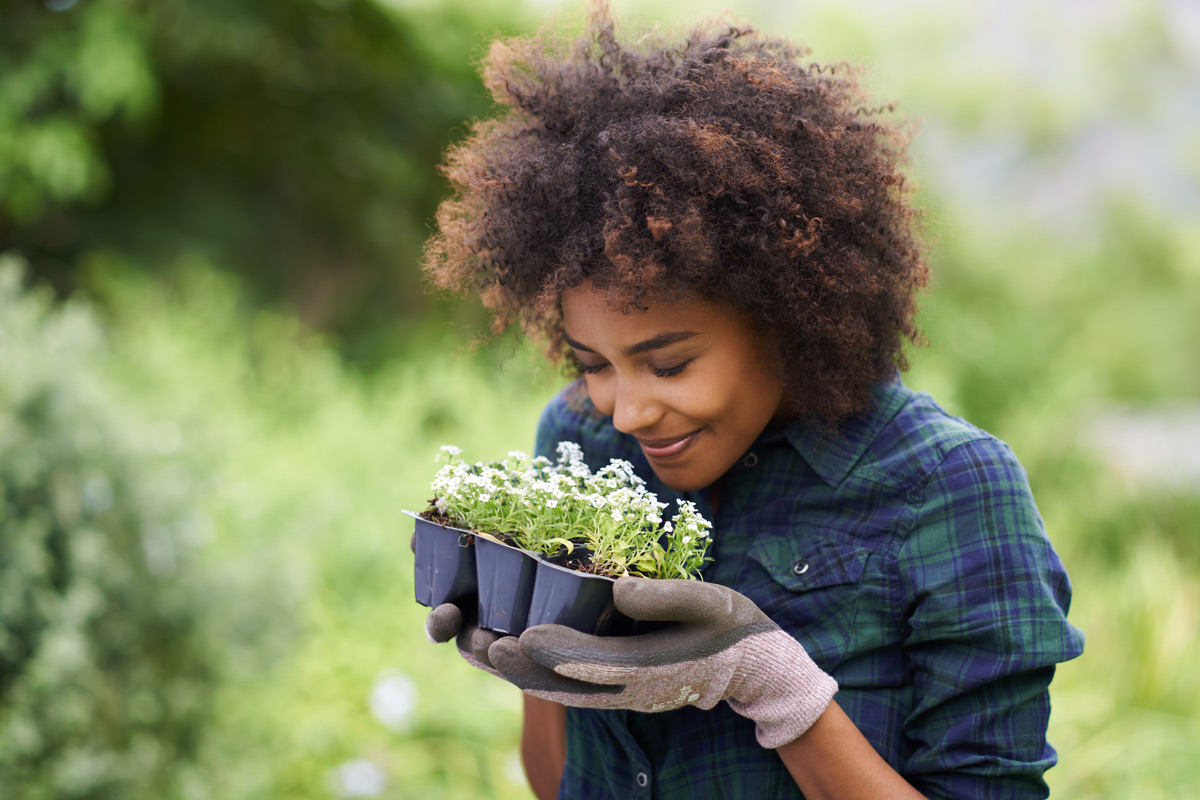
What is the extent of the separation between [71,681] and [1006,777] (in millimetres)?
2347

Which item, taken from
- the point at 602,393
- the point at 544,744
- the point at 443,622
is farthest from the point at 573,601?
the point at 544,744

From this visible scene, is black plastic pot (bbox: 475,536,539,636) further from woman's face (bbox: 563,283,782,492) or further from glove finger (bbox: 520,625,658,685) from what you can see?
woman's face (bbox: 563,283,782,492)

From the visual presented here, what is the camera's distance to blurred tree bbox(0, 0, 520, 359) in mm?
4797

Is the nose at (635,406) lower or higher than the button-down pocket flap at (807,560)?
higher

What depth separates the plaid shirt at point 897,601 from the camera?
1129 mm

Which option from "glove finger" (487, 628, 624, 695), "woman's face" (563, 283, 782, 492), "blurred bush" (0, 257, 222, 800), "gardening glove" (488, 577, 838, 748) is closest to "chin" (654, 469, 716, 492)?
"woman's face" (563, 283, 782, 492)

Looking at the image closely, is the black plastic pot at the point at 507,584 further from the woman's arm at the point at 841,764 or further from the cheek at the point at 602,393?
the woman's arm at the point at 841,764

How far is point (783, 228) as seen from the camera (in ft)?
3.93

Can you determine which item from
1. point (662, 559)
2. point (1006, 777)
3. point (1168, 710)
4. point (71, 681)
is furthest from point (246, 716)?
point (1168, 710)

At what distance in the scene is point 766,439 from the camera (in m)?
1.38

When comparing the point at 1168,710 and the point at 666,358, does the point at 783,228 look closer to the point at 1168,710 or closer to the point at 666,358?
the point at 666,358

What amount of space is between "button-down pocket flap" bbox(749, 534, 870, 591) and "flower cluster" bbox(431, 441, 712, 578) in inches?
3.9

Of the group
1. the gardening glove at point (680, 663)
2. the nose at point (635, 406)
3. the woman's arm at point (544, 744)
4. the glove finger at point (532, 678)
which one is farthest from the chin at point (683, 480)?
the woman's arm at point (544, 744)

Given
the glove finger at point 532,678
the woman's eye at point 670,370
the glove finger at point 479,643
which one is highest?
the woman's eye at point 670,370
